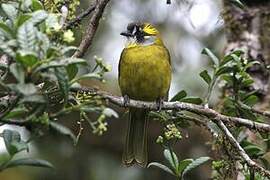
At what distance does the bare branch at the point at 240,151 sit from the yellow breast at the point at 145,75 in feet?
2.89

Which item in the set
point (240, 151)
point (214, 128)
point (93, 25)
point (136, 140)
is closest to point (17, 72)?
point (93, 25)

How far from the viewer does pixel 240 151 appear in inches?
88.0

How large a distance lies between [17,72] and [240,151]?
42.2 inches

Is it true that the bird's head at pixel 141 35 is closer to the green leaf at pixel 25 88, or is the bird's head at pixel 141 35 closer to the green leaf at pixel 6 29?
the green leaf at pixel 6 29

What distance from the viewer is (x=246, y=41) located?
130 inches

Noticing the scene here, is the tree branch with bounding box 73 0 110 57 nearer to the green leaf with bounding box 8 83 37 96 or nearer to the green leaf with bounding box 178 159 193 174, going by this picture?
the green leaf with bounding box 178 159 193 174

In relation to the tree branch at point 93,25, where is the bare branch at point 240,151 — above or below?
below

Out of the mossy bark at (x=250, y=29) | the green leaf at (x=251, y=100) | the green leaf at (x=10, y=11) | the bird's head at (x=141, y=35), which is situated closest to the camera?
the green leaf at (x=10, y=11)

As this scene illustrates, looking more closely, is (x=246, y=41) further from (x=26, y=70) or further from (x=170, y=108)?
(x=26, y=70)

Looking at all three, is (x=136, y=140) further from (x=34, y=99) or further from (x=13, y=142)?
(x=34, y=99)

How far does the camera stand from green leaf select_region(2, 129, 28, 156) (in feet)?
5.18

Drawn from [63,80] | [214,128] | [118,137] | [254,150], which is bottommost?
[118,137]

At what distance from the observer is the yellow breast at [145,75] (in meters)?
3.14

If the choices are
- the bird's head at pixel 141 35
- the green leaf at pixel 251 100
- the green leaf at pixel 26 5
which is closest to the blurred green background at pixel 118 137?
the bird's head at pixel 141 35
